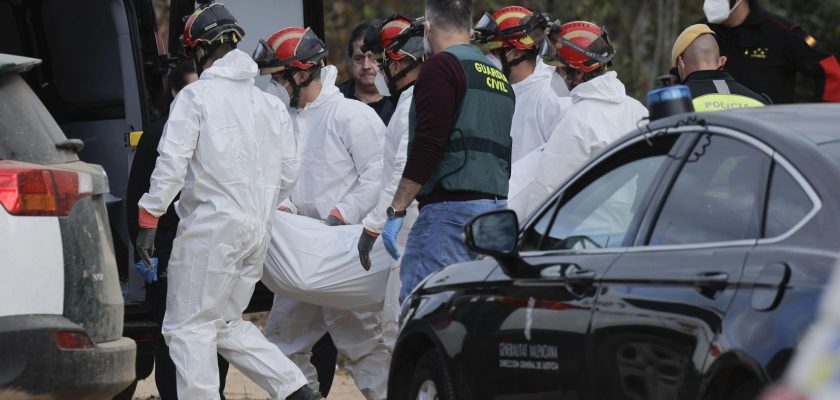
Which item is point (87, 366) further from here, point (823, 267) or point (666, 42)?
point (666, 42)

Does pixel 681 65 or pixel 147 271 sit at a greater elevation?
pixel 681 65

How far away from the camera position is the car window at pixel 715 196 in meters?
3.53

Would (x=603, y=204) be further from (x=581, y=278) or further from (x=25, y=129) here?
(x=25, y=129)

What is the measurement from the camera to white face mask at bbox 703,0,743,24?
7855mm

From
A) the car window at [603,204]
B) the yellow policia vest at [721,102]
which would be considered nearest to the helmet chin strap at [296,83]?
the yellow policia vest at [721,102]

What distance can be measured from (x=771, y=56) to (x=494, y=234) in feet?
12.8

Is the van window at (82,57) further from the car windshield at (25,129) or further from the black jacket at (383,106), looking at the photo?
the car windshield at (25,129)

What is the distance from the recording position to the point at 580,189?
440 centimetres

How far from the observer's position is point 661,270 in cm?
363

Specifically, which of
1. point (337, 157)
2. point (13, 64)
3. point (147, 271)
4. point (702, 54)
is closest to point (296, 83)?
point (337, 157)

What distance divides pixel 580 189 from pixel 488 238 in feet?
1.03

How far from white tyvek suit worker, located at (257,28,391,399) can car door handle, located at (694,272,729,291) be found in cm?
461

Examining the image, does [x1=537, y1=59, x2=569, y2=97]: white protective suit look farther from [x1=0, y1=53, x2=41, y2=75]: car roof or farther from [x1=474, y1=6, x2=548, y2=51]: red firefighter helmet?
[x1=0, y1=53, x2=41, y2=75]: car roof

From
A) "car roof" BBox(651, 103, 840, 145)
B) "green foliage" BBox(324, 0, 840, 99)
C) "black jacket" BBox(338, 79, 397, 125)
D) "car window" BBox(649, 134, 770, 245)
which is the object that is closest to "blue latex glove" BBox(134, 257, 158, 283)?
"black jacket" BBox(338, 79, 397, 125)
